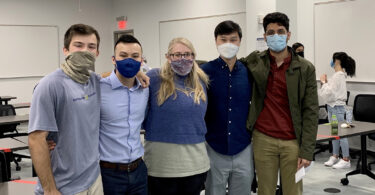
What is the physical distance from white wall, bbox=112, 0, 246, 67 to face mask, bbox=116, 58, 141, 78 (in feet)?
20.3

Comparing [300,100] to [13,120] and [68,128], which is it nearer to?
[68,128]

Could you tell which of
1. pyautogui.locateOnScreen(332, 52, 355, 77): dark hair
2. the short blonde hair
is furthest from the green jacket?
pyautogui.locateOnScreen(332, 52, 355, 77): dark hair

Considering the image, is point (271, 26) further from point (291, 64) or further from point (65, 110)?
point (65, 110)

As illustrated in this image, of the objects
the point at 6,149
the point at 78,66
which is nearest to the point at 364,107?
the point at 6,149

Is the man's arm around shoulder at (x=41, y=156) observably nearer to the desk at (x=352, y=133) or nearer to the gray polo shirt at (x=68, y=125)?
the gray polo shirt at (x=68, y=125)

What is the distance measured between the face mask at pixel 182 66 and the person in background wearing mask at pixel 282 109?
505 mm

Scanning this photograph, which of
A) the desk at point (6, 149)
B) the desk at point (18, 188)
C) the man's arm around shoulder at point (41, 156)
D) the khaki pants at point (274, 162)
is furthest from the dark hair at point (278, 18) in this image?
the desk at point (6, 149)

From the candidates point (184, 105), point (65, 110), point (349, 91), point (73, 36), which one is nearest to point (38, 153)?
point (65, 110)

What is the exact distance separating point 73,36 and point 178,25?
731cm

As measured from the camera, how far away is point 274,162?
275 cm

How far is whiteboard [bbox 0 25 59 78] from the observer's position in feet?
31.3

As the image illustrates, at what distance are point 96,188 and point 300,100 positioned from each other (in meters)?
1.42

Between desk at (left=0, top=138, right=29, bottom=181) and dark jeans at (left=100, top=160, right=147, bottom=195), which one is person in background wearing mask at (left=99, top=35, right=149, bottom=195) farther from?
desk at (left=0, top=138, right=29, bottom=181)

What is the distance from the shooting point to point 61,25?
10.3 m
